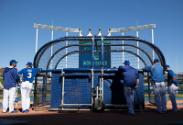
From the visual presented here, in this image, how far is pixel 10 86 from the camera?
970 cm

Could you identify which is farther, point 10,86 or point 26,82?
point 26,82

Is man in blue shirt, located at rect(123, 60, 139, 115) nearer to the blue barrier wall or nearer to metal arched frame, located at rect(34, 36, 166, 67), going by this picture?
the blue barrier wall

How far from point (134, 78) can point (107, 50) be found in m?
3.35

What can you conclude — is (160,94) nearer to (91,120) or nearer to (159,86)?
(159,86)

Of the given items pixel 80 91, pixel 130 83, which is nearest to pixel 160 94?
pixel 130 83

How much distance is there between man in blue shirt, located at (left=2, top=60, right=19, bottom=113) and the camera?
9586 mm

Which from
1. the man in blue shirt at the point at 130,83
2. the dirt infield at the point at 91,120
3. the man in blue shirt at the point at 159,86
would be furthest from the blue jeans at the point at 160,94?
the dirt infield at the point at 91,120

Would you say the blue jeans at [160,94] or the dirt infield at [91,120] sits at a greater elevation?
the blue jeans at [160,94]

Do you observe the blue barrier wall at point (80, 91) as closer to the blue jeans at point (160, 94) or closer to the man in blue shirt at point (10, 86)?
the blue jeans at point (160, 94)

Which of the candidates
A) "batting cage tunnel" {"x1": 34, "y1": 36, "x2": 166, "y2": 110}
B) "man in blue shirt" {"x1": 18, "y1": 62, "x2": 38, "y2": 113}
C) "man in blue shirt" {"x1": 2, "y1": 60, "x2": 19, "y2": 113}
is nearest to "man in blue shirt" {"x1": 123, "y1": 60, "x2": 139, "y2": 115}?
"batting cage tunnel" {"x1": 34, "y1": 36, "x2": 166, "y2": 110}

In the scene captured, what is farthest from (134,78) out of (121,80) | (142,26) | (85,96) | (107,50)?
(142,26)

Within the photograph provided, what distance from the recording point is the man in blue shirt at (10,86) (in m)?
9.59

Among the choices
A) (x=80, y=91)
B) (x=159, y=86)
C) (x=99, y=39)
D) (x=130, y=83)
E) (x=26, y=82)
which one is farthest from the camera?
(x=99, y=39)

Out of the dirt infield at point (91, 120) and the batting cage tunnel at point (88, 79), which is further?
the batting cage tunnel at point (88, 79)
